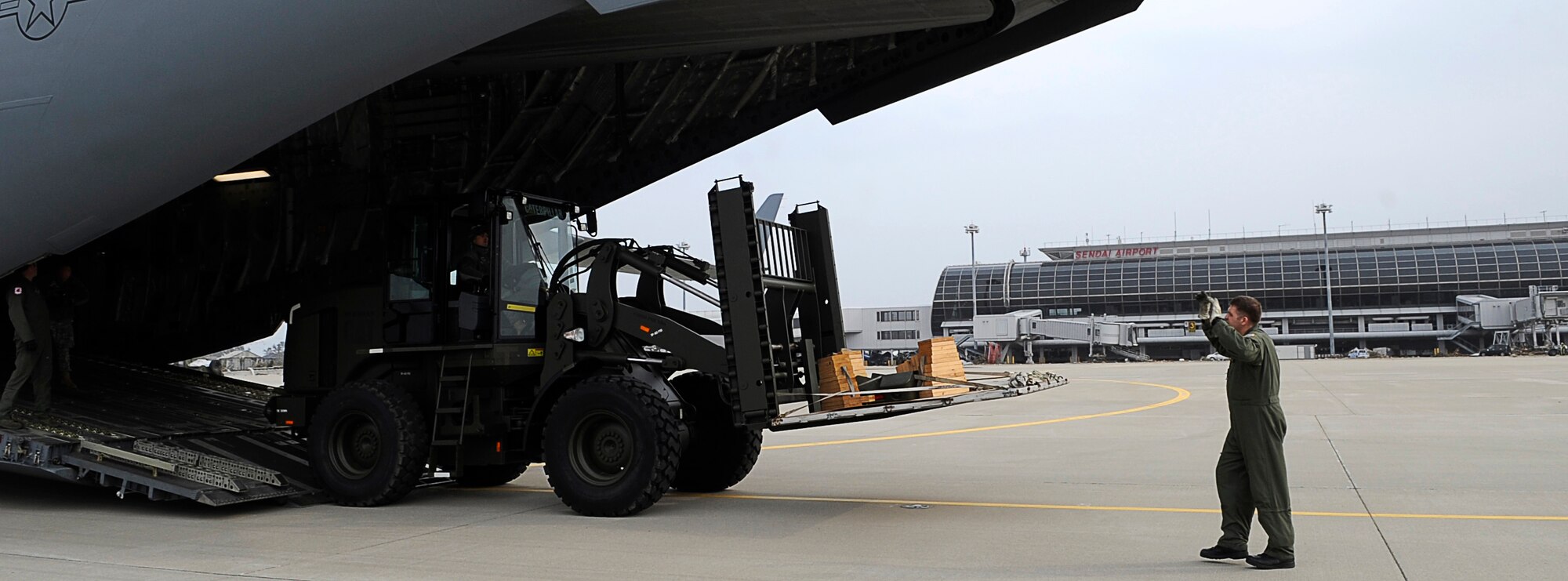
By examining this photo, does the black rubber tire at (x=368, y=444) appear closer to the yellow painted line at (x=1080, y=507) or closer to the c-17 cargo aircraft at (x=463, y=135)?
the c-17 cargo aircraft at (x=463, y=135)

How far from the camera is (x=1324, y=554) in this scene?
6602 millimetres

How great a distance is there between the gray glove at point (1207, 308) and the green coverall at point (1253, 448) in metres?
0.04

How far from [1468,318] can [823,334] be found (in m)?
100

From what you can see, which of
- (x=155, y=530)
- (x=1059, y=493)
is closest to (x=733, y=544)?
(x=1059, y=493)

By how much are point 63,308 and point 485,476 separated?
4.58 m

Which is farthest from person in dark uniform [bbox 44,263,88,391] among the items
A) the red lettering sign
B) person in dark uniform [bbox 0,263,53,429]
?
the red lettering sign

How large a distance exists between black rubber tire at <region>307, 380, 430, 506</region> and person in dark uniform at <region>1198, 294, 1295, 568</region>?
6380 millimetres

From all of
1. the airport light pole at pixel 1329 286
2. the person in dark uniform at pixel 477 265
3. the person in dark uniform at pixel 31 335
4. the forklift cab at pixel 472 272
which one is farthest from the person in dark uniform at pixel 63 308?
the airport light pole at pixel 1329 286

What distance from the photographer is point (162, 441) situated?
10016 millimetres

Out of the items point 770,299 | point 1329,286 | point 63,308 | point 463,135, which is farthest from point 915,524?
point 1329,286

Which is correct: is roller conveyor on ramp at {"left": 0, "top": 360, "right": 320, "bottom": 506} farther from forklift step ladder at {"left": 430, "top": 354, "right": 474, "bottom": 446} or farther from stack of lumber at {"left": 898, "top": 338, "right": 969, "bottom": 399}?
stack of lumber at {"left": 898, "top": 338, "right": 969, "bottom": 399}

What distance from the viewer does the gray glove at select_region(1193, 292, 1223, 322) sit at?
6.25 meters

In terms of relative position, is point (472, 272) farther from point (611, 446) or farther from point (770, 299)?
point (770, 299)

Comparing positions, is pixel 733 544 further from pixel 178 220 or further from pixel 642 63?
pixel 178 220
